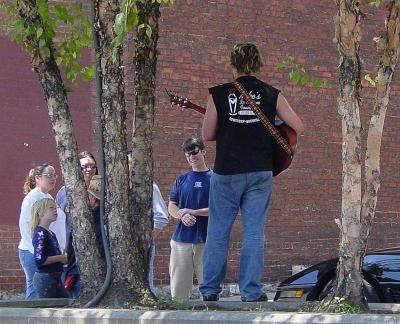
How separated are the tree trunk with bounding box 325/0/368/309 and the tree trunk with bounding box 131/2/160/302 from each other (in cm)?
153

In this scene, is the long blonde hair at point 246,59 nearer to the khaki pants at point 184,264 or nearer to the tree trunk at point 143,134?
the tree trunk at point 143,134

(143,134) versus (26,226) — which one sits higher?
(143,134)

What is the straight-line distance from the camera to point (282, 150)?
6.37 m

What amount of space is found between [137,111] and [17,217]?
18.0 feet

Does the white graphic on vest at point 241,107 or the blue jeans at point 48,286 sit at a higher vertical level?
the white graphic on vest at point 241,107

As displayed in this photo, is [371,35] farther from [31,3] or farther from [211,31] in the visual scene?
[31,3]

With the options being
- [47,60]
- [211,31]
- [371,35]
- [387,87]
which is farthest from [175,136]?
[387,87]

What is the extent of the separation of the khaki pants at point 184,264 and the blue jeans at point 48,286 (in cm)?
117

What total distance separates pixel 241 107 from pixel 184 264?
2.36 metres

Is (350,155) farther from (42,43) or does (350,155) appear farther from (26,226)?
(26,226)

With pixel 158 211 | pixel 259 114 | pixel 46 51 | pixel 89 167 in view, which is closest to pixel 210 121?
pixel 259 114

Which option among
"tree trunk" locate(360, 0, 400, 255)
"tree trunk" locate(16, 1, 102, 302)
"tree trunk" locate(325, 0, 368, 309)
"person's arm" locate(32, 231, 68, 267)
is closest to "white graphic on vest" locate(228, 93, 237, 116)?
"tree trunk" locate(325, 0, 368, 309)

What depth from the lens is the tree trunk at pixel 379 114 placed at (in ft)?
18.6

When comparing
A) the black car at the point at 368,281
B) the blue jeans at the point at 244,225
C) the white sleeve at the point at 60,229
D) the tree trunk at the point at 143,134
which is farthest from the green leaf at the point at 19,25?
the black car at the point at 368,281
